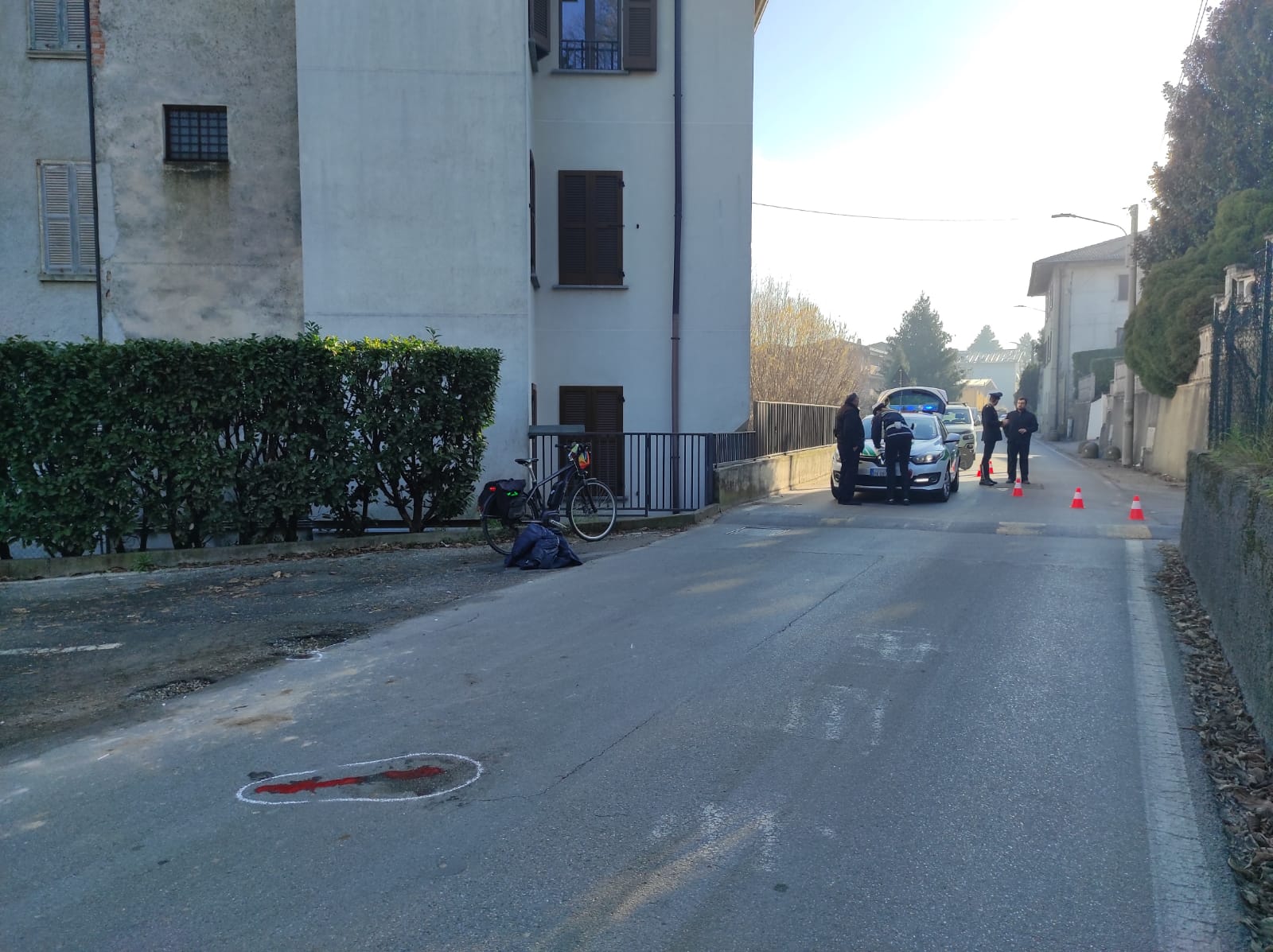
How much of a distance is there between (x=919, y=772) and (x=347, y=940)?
269 cm

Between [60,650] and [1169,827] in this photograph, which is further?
[60,650]

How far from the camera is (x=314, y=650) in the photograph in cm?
713

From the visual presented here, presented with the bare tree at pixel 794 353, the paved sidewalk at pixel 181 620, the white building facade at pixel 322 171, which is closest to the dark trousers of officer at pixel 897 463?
the white building facade at pixel 322 171

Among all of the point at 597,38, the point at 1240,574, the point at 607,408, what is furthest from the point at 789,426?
the point at 1240,574

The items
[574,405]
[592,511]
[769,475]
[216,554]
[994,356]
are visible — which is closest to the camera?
[216,554]

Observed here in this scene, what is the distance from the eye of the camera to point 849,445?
16.8 meters

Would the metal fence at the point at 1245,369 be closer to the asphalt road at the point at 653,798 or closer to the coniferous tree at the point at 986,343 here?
the asphalt road at the point at 653,798

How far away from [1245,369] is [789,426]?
12052 mm

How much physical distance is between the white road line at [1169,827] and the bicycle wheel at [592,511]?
7.02 m

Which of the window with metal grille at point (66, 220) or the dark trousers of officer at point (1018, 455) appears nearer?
the window with metal grille at point (66, 220)

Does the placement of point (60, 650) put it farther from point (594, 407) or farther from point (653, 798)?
point (594, 407)

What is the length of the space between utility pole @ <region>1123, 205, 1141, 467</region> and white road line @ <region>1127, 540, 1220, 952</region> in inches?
904

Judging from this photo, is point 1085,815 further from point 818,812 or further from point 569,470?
point 569,470

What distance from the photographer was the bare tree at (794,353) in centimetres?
3528
